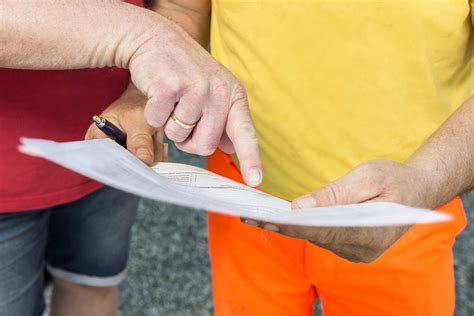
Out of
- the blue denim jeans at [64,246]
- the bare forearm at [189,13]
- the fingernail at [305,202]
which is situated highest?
the fingernail at [305,202]

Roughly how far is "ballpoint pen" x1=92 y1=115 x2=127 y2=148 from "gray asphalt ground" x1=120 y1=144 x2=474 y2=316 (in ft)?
3.24

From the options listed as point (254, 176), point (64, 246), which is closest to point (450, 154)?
point (254, 176)

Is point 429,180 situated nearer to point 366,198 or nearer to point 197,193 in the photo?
point 366,198

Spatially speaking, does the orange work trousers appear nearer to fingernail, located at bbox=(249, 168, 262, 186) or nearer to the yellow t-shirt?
the yellow t-shirt

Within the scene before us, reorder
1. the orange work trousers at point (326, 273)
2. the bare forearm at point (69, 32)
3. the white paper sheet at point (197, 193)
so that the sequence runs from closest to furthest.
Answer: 1. the white paper sheet at point (197, 193)
2. the bare forearm at point (69, 32)
3. the orange work trousers at point (326, 273)

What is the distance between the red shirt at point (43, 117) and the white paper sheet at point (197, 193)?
0.24 m

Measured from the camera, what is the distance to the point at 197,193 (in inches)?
26.5

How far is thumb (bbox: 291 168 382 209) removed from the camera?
2.40ft

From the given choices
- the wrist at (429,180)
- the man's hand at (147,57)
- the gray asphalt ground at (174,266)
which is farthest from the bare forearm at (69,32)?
the gray asphalt ground at (174,266)

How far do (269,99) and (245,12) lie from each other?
13 cm

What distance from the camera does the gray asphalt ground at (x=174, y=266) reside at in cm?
175

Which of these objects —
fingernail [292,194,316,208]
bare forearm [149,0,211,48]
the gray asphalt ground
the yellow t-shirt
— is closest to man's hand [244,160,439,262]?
fingernail [292,194,316,208]

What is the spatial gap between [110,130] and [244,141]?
0.18 meters

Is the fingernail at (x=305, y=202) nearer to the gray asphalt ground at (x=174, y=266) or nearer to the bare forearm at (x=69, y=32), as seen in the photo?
the bare forearm at (x=69, y=32)
